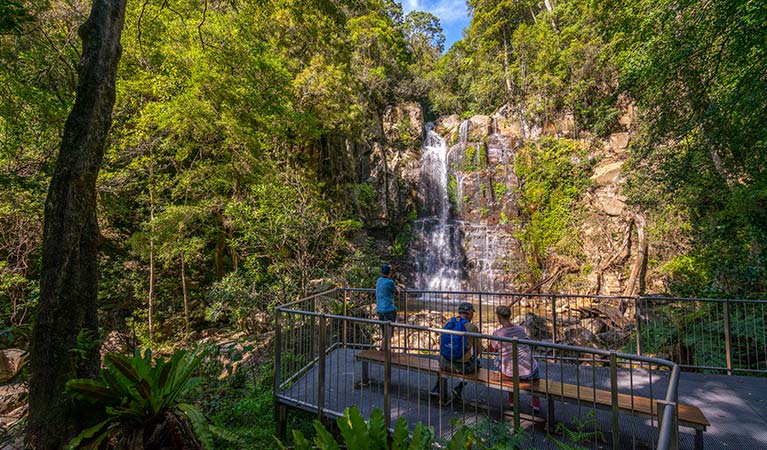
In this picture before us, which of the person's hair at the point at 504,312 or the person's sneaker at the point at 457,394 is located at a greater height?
the person's hair at the point at 504,312

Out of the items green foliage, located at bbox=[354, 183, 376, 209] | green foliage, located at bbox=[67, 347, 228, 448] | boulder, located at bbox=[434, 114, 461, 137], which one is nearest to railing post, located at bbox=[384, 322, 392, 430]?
green foliage, located at bbox=[67, 347, 228, 448]

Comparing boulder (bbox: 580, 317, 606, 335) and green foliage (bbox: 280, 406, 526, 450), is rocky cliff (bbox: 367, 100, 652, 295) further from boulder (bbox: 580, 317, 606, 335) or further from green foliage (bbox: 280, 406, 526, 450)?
green foliage (bbox: 280, 406, 526, 450)

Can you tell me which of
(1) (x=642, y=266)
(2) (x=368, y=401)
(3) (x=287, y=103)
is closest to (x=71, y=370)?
(2) (x=368, y=401)

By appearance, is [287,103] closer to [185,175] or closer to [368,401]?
[185,175]

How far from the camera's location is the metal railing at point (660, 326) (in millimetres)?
5762

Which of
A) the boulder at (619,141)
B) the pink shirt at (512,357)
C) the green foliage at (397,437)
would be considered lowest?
the green foliage at (397,437)

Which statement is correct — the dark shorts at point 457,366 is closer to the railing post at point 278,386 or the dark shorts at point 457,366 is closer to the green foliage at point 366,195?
the railing post at point 278,386

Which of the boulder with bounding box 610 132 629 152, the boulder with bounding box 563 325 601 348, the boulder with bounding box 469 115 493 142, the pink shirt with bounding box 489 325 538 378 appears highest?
the boulder with bounding box 469 115 493 142

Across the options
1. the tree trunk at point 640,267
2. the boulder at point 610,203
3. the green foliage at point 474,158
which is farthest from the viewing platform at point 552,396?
the green foliage at point 474,158

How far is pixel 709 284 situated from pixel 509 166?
40.9 ft

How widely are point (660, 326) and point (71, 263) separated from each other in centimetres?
1037

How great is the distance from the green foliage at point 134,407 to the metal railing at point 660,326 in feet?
10.7

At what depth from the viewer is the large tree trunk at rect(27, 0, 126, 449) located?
10.7 ft

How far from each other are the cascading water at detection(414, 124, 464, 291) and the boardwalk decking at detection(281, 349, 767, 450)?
489 inches
